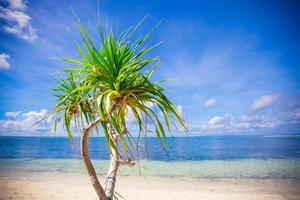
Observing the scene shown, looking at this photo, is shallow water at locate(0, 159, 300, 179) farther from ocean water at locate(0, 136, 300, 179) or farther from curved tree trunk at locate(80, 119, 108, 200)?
curved tree trunk at locate(80, 119, 108, 200)

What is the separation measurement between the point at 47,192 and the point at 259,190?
32.1ft

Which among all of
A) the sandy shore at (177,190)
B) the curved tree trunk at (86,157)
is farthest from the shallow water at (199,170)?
the curved tree trunk at (86,157)

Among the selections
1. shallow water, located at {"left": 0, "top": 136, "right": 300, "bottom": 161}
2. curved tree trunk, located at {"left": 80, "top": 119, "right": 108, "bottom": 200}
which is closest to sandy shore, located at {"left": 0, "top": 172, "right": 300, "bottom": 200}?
shallow water, located at {"left": 0, "top": 136, "right": 300, "bottom": 161}

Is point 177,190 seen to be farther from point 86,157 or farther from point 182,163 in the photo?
point 182,163

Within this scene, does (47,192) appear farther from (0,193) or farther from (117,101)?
(117,101)

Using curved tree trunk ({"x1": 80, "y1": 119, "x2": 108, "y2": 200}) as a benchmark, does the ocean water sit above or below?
below

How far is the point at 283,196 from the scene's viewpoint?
8695 millimetres

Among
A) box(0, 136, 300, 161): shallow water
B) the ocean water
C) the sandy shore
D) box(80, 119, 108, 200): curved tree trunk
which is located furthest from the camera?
box(0, 136, 300, 161): shallow water

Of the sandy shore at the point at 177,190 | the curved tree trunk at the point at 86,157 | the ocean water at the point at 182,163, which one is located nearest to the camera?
the curved tree trunk at the point at 86,157

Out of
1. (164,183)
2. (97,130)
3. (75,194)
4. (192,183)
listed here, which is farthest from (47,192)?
(97,130)

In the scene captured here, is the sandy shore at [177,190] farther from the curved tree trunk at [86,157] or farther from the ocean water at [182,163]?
the curved tree trunk at [86,157]

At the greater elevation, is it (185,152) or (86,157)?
(86,157)

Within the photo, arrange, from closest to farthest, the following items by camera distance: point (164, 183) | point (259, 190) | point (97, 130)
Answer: point (97, 130), point (259, 190), point (164, 183)

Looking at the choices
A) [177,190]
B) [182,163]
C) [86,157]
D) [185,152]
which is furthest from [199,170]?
[185,152]
